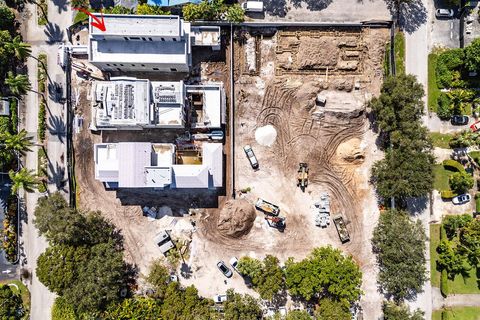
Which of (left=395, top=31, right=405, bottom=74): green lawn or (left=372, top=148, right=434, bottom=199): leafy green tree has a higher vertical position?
(left=395, top=31, right=405, bottom=74): green lawn

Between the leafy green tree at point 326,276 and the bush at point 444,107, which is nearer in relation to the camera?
the leafy green tree at point 326,276

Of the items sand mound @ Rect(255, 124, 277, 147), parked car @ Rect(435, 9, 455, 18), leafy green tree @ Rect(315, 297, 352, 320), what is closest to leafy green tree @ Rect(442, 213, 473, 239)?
leafy green tree @ Rect(315, 297, 352, 320)

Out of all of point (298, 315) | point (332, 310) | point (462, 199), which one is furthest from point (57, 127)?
point (462, 199)

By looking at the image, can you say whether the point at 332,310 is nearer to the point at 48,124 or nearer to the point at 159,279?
the point at 159,279

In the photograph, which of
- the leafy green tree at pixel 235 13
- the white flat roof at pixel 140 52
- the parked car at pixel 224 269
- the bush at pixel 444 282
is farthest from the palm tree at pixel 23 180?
the bush at pixel 444 282

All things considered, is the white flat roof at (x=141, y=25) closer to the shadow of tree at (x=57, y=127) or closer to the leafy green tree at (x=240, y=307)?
the shadow of tree at (x=57, y=127)

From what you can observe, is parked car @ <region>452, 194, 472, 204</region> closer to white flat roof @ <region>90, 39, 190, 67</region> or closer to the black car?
the black car
